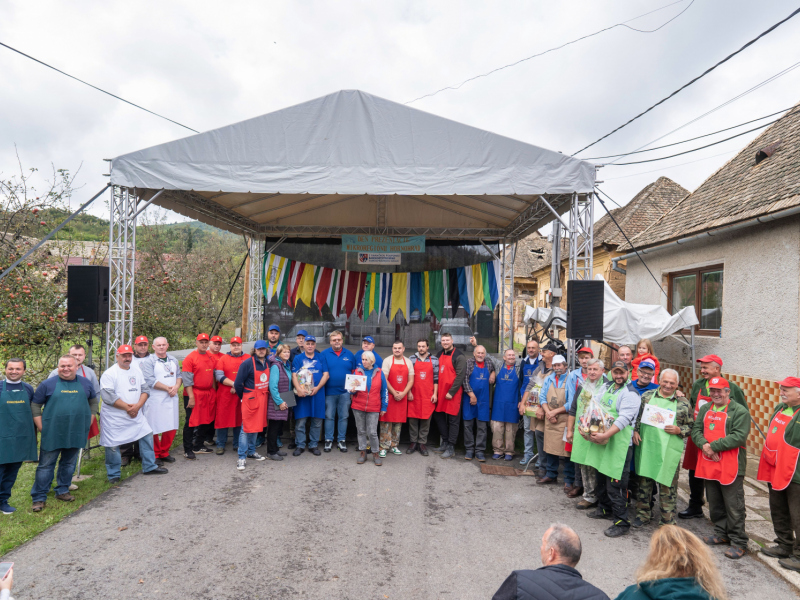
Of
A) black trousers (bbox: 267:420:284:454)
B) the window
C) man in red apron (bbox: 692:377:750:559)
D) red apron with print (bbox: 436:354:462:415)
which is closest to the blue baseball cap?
man in red apron (bbox: 692:377:750:559)

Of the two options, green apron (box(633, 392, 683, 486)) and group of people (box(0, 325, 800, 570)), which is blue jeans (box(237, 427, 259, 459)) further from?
green apron (box(633, 392, 683, 486))

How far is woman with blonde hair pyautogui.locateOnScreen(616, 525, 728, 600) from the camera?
1961 millimetres

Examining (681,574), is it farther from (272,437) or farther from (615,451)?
(272,437)

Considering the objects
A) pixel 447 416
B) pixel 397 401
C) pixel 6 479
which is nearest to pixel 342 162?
pixel 397 401

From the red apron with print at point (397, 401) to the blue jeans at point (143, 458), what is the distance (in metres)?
3.08

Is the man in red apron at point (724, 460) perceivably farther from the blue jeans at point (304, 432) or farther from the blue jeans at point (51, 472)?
the blue jeans at point (51, 472)

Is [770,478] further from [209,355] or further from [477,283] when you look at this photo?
[477,283]

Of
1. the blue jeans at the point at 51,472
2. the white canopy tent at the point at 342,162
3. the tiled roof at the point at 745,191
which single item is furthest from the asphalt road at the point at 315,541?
the tiled roof at the point at 745,191

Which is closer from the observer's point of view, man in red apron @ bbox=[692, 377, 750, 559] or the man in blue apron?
man in red apron @ bbox=[692, 377, 750, 559]

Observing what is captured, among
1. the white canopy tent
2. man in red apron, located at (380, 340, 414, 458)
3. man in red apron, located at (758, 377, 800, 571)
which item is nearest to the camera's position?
man in red apron, located at (758, 377, 800, 571)

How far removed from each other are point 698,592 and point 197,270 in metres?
17.0

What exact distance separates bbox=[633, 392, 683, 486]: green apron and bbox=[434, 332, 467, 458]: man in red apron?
8.84ft

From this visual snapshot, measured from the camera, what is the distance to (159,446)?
6344mm

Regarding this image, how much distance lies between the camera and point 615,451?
4.71 m
